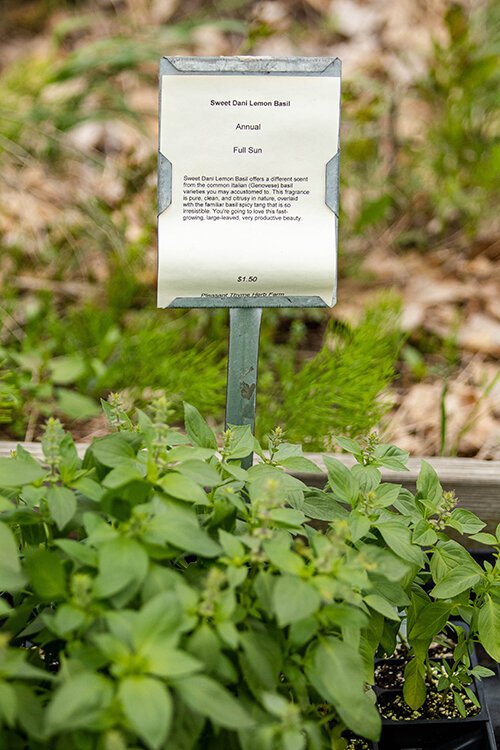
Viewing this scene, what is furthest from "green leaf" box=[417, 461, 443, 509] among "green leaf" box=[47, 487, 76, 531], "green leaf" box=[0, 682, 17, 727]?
"green leaf" box=[0, 682, 17, 727]

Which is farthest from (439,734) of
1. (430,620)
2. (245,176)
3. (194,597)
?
(245,176)

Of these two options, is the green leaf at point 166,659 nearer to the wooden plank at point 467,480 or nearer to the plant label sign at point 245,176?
the plant label sign at point 245,176

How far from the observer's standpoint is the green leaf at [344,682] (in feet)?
2.41

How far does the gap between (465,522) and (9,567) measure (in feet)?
1.87

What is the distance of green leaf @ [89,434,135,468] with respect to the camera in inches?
32.6

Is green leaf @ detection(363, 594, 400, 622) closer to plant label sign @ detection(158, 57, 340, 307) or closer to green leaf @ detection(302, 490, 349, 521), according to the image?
green leaf @ detection(302, 490, 349, 521)

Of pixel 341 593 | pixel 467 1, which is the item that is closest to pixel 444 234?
pixel 467 1

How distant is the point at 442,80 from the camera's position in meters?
2.48

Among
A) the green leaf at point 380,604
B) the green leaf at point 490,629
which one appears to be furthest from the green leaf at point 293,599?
the green leaf at point 490,629

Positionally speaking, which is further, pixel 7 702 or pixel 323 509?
pixel 323 509

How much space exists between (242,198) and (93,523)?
54 cm

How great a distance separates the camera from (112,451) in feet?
2.77

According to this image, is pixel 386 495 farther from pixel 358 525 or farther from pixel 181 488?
pixel 181 488

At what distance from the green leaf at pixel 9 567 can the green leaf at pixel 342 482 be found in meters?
0.39
